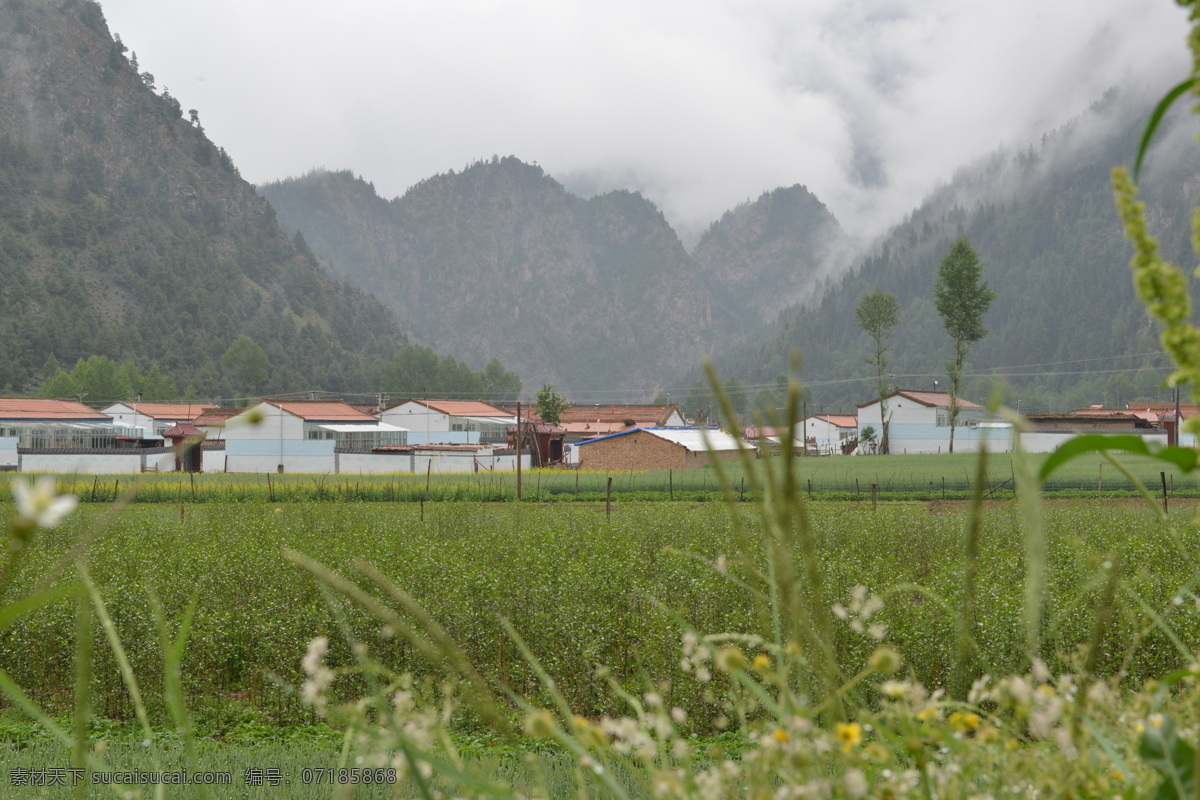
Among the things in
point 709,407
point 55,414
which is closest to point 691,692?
point 55,414

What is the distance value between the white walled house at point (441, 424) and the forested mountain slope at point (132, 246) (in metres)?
36.0

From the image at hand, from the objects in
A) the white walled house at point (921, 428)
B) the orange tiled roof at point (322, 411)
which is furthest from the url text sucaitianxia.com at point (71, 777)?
the white walled house at point (921, 428)

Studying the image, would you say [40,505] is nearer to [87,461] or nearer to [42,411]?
[87,461]

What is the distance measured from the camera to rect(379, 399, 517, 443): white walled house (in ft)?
202

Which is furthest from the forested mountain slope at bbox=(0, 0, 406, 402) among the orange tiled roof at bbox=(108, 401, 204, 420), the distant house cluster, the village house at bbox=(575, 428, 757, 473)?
the village house at bbox=(575, 428, 757, 473)

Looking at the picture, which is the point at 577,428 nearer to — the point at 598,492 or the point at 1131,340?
the point at 598,492

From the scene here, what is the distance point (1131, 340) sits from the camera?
147 meters

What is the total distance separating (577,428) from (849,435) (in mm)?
31788

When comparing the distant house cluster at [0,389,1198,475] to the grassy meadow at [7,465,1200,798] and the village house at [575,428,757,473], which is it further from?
the grassy meadow at [7,465,1200,798]

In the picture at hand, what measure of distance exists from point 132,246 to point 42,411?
257 ft

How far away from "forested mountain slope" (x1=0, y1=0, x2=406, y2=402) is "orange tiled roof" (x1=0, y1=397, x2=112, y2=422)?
26.3 metres

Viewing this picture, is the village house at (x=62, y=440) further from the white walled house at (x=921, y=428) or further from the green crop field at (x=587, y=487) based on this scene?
the white walled house at (x=921, y=428)

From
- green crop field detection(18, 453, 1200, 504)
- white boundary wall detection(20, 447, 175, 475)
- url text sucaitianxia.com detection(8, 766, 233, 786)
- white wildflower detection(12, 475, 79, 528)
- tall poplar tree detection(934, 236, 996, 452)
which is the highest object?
tall poplar tree detection(934, 236, 996, 452)

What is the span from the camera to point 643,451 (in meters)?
51.3
